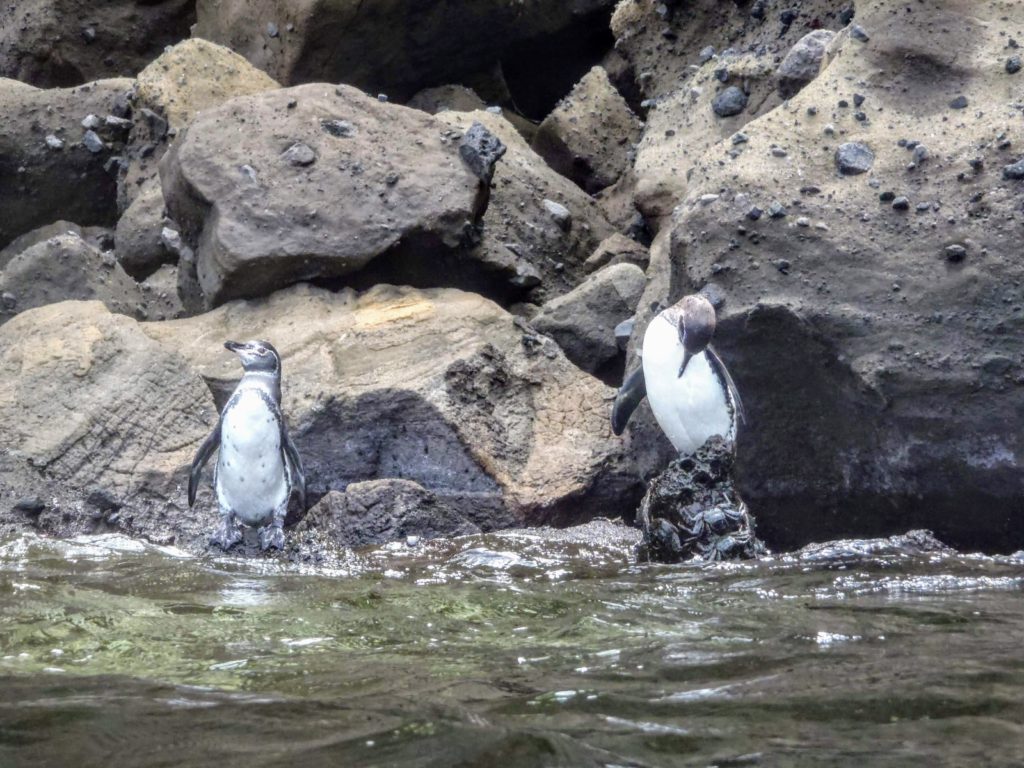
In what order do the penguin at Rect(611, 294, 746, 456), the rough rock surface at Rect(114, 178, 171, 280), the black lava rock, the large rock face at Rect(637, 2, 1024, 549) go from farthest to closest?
the rough rock surface at Rect(114, 178, 171, 280)
the black lava rock
the penguin at Rect(611, 294, 746, 456)
the large rock face at Rect(637, 2, 1024, 549)

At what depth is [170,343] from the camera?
7.36 meters

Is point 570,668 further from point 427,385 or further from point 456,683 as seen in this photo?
point 427,385

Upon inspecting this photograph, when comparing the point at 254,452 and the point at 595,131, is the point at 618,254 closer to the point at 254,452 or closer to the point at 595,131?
the point at 595,131

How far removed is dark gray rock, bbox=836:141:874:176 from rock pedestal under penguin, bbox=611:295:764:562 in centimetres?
94

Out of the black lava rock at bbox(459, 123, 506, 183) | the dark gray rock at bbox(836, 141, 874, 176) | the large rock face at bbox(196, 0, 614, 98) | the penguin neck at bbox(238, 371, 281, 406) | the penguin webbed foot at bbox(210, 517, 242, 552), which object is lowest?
the penguin webbed foot at bbox(210, 517, 242, 552)

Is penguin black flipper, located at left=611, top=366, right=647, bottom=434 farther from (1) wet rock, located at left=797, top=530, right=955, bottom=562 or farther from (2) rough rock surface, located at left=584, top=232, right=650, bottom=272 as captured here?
(2) rough rock surface, located at left=584, top=232, right=650, bottom=272

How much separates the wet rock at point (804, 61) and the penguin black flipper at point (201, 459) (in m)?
3.59

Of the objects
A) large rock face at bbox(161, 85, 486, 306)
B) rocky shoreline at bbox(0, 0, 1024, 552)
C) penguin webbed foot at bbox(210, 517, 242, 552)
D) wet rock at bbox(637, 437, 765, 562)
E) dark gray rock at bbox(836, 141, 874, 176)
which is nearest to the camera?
wet rock at bbox(637, 437, 765, 562)

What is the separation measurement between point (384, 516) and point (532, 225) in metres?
3.18

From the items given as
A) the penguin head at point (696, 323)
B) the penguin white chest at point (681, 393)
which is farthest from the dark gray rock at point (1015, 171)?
the penguin white chest at point (681, 393)

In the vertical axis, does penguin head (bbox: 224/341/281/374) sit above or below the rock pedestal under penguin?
above

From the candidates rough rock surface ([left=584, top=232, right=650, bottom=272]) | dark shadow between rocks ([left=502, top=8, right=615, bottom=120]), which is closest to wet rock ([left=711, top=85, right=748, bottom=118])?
rough rock surface ([left=584, top=232, right=650, bottom=272])

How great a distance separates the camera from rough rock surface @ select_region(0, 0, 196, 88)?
1171cm

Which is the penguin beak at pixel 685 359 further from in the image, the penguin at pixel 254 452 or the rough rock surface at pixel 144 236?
the rough rock surface at pixel 144 236
